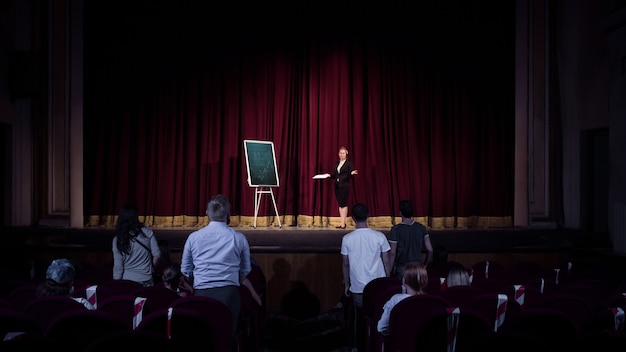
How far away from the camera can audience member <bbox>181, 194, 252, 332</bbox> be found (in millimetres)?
4055

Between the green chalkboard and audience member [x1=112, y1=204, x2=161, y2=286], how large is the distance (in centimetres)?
556

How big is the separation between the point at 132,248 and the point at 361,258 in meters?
1.86

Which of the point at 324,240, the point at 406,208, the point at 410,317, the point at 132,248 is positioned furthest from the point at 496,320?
the point at 324,240

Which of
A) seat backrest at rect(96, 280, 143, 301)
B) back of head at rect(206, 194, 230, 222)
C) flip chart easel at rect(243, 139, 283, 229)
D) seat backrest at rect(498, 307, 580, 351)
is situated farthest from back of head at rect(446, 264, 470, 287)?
flip chart easel at rect(243, 139, 283, 229)

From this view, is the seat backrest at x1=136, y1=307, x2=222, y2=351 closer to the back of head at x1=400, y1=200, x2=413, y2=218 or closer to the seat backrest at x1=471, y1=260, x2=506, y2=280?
the back of head at x1=400, y1=200, x2=413, y2=218

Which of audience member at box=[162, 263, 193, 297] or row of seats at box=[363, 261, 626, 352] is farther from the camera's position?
audience member at box=[162, 263, 193, 297]

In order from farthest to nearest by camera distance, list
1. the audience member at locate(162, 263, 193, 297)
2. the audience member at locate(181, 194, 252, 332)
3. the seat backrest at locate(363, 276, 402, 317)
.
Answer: the seat backrest at locate(363, 276, 402, 317) < the audience member at locate(162, 263, 193, 297) < the audience member at locate(181, 194, 252, 332)

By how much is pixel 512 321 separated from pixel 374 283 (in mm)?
1636

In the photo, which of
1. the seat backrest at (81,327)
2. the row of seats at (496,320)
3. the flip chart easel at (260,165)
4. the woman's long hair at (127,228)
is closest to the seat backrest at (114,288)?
the woman's long hair at (127,228)

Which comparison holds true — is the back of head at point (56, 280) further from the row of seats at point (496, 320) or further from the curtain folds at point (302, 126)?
the curtain folds at point (302, 126)

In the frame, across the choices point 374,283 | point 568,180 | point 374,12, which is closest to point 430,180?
point 568,180

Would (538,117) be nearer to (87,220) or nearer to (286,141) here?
(286,141)

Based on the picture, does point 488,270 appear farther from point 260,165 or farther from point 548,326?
point 260,165

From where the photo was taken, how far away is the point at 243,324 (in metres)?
4.56
